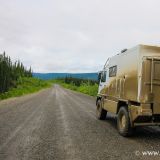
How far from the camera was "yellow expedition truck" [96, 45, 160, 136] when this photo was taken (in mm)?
10680

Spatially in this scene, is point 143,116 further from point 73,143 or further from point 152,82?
point 73,143

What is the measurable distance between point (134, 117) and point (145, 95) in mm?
806

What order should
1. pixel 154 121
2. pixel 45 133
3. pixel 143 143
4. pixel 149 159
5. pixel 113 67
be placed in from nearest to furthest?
pixel 149 159 < pixel 143 143 < pixel 154 121 < pixel 45 133 < pixel 113 67

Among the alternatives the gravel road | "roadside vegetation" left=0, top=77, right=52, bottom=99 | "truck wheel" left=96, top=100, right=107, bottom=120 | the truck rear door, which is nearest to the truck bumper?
the truck rear door

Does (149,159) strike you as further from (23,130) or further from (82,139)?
(23,130)

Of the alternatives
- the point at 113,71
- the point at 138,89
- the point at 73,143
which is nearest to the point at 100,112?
the point at 113,71

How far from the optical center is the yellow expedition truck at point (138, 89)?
10680 mm

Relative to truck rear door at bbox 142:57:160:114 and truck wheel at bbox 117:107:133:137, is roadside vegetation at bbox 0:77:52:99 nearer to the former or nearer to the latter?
truck wheel at bbox 117:107:133:137

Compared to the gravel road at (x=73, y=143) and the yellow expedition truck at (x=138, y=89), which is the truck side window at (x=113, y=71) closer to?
the yellow expedition truck at (x=138, y=89)

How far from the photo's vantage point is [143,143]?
10164 millimetres

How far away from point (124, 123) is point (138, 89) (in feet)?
5.39

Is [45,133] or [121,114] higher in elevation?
[121,114]

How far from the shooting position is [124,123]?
1178 cm

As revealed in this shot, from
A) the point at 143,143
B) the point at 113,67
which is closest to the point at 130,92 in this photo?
the point at 143,143
